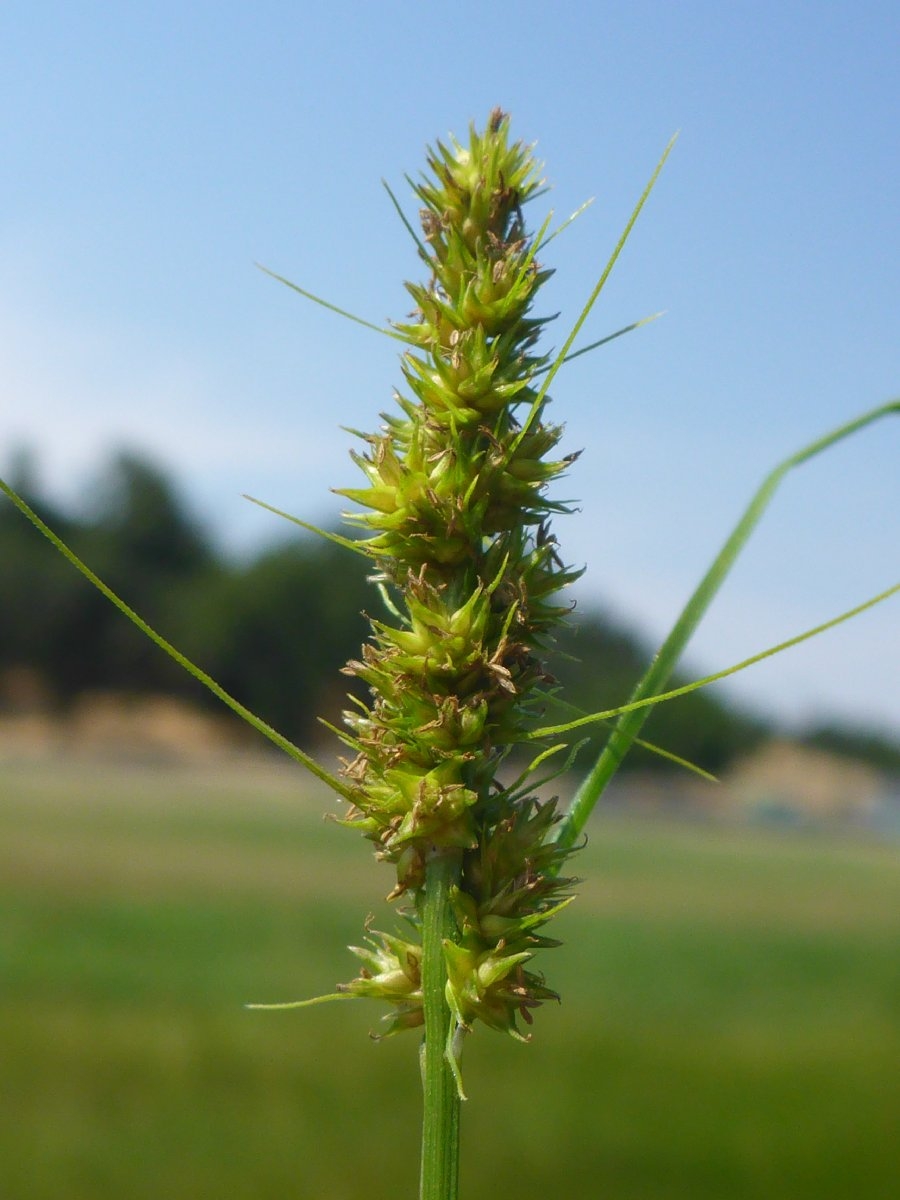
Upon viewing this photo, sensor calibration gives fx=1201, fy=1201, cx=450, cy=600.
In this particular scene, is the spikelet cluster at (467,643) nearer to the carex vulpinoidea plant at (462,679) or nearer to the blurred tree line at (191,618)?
the carex vulpinoidea plant at (462,679)

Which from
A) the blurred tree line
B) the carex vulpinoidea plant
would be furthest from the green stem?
the blurred tree line

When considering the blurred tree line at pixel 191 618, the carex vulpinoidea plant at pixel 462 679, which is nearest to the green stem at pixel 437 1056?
the carex vulpinoidea plant at pixel 462 679

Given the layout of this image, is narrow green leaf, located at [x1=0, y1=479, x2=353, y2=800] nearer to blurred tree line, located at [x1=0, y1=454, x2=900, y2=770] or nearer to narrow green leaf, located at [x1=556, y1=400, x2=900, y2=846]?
narrow green leaf, located at [x1=556, y1=400, x2=900, y2=846]

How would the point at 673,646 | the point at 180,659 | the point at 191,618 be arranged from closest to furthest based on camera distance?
1. the point at 180,659
2. the point at 673,646
3. the point at 191,618

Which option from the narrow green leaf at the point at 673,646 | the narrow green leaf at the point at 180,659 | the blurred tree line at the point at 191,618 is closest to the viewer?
the narrow green leaf at the point at 180,659

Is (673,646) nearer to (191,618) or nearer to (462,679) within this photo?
(462,679)

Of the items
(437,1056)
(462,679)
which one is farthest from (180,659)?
(437,1056)

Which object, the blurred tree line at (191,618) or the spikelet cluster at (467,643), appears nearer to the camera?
the spikelet cluster at (467,643)
